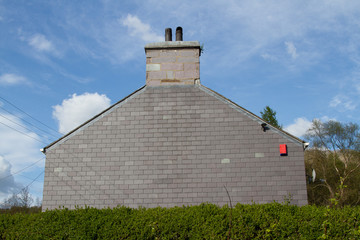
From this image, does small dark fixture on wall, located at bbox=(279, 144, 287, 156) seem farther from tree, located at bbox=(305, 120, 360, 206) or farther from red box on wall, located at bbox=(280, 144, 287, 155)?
tree, located at bbox=(305, 120, 360, 206)

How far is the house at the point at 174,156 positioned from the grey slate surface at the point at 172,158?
1.3 inches

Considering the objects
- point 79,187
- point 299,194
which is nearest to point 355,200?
point 299,194

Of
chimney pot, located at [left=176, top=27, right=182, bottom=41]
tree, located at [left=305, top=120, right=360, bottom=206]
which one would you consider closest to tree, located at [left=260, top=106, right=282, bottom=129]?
tree, located at [left=305, top=120, right=360, bottom=206]

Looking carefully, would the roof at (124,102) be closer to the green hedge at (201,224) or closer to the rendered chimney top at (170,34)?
the rendered chimney top at (170,34)

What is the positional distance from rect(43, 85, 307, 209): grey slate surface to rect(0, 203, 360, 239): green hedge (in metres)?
2.17

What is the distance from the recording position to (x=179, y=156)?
11.1 meters

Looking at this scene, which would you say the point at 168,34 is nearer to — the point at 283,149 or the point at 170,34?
the point at 170,34

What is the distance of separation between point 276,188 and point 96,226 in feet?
18.8

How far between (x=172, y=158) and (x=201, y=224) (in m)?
3.41

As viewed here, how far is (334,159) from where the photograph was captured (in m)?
32.3

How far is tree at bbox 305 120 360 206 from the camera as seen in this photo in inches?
1266

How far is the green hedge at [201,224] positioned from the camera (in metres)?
7.84

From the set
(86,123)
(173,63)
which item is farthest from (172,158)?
(173,63)

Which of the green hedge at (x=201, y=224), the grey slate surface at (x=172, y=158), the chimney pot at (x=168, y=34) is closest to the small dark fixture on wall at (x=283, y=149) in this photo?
the grey slate surface at (x=172, y=158)
